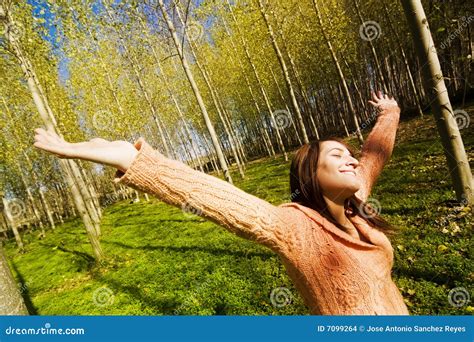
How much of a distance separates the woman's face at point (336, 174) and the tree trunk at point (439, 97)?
4659 mm

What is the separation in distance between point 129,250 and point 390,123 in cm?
983

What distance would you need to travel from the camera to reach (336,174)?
164 centimetres

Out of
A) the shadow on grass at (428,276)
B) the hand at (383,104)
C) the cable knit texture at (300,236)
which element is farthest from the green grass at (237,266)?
the cable knit texture at (300,236)

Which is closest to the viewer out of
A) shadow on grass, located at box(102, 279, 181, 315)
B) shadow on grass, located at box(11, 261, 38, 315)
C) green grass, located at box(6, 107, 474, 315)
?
green grass, located at box(6, 107, 474, 315)

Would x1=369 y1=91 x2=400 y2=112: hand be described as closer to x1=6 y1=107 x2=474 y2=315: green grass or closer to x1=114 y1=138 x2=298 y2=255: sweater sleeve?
x1=6 y1=107 x2=474 y2=315: green grass

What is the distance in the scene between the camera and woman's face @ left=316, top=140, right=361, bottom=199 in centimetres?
161

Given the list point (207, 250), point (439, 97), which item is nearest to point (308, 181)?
point (439, 97)

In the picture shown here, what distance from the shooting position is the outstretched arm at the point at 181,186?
1.28m

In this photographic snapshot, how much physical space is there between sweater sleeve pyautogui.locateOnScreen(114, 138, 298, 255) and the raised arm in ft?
3.80

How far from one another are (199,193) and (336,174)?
79 cm

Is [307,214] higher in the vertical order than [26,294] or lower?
higher

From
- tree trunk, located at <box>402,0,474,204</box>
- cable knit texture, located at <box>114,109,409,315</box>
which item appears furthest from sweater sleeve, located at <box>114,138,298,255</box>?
Answer: tree trunk, located at <box>402,0,474,204</box>

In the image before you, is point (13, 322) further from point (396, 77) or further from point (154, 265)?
point (396, 77)

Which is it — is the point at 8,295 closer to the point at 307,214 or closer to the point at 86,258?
the point at 307,214
